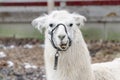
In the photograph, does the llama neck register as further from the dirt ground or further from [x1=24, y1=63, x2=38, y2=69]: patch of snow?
[x1=24, y1=63, x2=38, y2=69]: patch of snow

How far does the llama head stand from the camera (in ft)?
19.2

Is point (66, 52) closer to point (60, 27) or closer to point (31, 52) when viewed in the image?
point (60, 27)

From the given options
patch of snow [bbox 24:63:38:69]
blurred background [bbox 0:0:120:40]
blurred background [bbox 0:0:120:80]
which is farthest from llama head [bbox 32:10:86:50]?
blurred background [bbox 0:0:120:40]

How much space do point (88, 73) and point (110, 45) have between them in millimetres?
7364

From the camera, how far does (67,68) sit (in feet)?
20.0

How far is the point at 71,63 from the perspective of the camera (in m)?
6.09

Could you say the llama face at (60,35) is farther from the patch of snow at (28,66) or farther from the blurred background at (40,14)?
the blurred background at (40,14)

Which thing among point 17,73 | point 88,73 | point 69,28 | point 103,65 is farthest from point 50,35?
point 17,73

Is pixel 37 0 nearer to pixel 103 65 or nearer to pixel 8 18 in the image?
pixel 8 18

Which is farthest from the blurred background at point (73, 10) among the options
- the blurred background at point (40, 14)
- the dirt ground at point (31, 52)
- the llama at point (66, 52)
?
the llama at point (66, 52)

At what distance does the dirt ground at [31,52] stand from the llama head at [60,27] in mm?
3836

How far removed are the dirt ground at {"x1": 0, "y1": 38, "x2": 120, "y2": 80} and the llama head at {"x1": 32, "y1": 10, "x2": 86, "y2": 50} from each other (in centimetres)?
384

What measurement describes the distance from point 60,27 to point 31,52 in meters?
Result: 7.06

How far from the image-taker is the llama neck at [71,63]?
6066 millimetres
